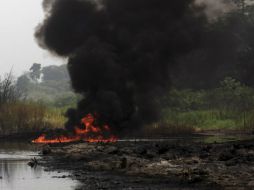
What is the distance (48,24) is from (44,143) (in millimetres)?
13043

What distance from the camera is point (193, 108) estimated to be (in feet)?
289

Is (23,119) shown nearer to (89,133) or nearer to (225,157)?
(89,133)

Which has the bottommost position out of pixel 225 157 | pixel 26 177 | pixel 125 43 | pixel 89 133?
pixel 26 177

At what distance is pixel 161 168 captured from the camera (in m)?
29.3

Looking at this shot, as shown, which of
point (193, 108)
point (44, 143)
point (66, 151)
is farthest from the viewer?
point (193, 108)

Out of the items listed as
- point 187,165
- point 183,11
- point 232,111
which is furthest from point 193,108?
point 187,165

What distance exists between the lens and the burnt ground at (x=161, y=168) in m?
25.2

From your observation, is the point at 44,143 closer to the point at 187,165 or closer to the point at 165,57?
the point at 165,57

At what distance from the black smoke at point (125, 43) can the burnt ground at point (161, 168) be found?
16338mm

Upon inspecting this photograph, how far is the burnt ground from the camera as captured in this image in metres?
25.2

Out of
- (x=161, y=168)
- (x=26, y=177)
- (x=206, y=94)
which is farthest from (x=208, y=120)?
(x=26, y=177)

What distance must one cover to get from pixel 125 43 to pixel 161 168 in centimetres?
3137

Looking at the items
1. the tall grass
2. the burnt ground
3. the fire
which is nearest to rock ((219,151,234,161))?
the burnt ground

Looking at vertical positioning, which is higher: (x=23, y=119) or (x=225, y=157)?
(x=23, y=119)
